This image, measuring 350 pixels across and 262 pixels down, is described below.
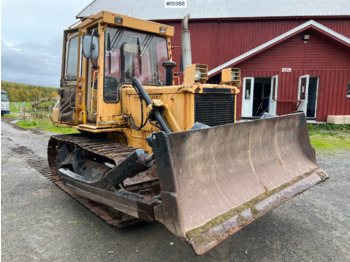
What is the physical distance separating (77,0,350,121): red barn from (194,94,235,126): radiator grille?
10183 millimetres

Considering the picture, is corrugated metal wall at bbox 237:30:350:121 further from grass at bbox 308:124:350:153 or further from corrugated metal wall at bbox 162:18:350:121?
grass at bbox 308:124:350:153

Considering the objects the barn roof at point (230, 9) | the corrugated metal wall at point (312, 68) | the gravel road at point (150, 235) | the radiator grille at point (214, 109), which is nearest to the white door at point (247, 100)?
the corrugated metal wall at point (312, 68)

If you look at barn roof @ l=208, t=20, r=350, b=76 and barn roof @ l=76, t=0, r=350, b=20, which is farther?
barn roof @ l=76, t=0, r=350, b=20

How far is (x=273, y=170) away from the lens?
345cm

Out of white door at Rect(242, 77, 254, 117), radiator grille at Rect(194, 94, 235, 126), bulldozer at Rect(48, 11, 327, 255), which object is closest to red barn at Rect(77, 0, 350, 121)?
white door at Rect(242, 77, 254, 117)

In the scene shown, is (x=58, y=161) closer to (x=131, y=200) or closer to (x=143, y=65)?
(x=143, y=65)

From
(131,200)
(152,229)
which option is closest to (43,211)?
(152,229)

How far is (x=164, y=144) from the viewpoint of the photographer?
231 centimetres

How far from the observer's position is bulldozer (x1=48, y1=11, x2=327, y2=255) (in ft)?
8.09

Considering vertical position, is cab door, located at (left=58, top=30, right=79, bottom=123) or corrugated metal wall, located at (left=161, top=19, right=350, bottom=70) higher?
corrugated metal wall, located at (left=161, top=19, right=350, bottom=70)

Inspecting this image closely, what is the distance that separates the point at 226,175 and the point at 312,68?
13578mm

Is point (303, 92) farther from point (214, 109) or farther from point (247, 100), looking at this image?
point (214, 109)

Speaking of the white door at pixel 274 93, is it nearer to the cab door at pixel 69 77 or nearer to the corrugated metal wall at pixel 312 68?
the corrugated metal wall at pixel 312 68

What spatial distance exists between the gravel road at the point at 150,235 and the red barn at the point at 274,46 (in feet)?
33.9
